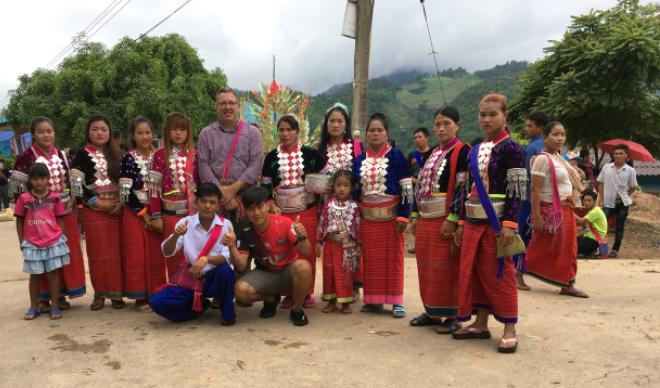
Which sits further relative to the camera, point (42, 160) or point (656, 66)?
point (656, 66)

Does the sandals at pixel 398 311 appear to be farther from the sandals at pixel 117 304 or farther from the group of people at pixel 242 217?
the sandals at pixel 117 304

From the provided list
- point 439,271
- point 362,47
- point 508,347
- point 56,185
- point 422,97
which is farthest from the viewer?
point 422,97

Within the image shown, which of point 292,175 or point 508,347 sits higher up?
point 292,175

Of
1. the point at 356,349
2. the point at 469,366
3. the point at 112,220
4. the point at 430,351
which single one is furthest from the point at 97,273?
the point at 469,366

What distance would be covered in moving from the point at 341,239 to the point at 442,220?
3.08 feet

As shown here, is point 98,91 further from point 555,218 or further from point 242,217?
point 555,218

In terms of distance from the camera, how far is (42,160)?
441 cm

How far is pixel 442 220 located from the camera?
3.91 metres

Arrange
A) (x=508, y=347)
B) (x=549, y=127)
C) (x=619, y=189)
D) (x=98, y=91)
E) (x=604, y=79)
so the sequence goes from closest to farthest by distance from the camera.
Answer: (x=508, y=347) → (x=549, y=127) → (x=619, y=189) → (x=604, y=79) → (x=98, y=91)

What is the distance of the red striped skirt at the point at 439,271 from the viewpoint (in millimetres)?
3879

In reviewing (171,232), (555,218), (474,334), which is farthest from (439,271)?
(171,232)

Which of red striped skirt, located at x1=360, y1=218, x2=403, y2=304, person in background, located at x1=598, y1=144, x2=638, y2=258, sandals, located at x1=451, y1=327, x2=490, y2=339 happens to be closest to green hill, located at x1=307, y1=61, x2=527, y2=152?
person in background, located at x1=598, y1=144, x2=638, y2=258

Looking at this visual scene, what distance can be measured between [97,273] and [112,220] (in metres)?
0.51

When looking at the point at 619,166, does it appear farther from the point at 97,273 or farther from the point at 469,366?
the point at 97,273
